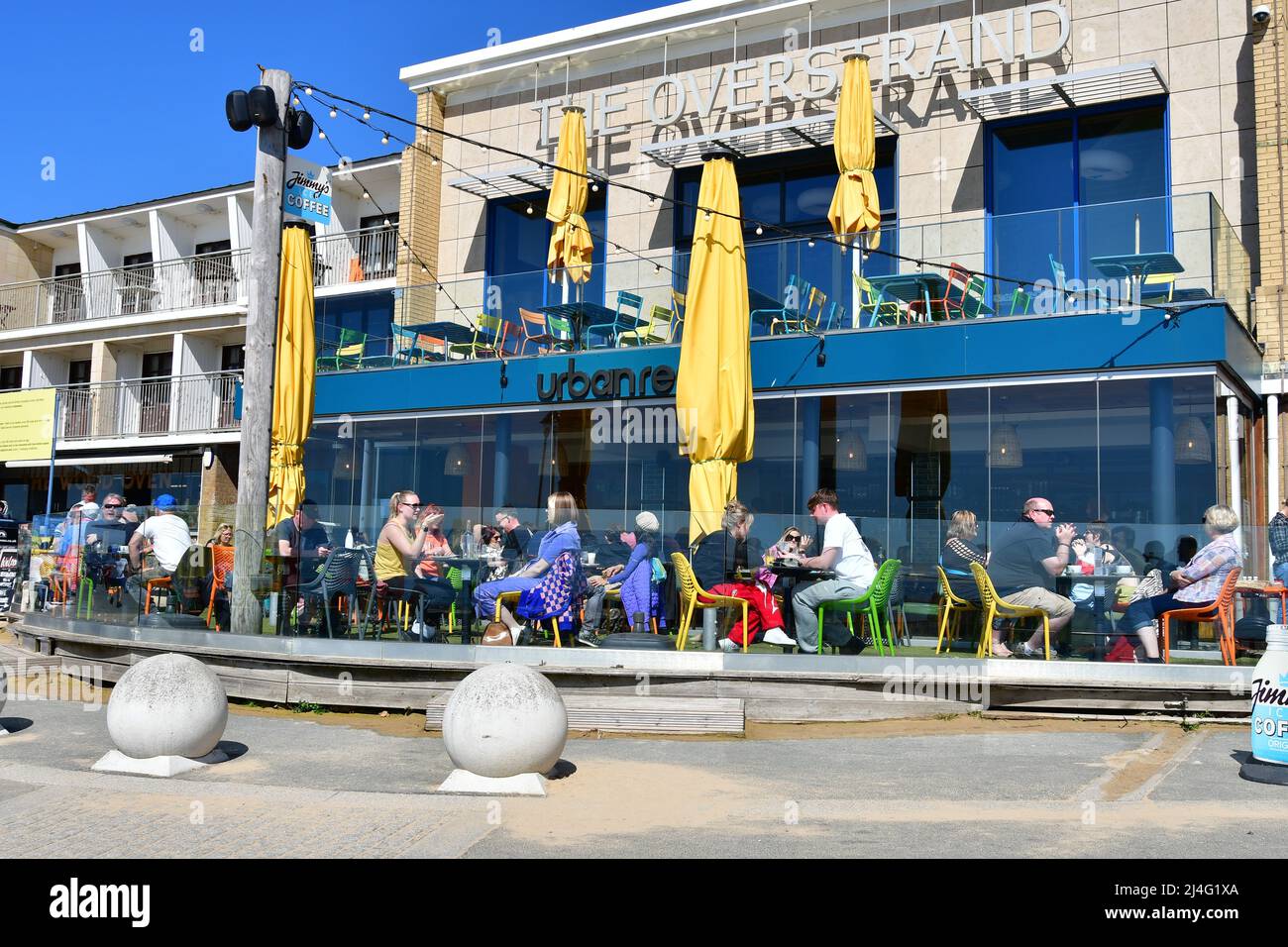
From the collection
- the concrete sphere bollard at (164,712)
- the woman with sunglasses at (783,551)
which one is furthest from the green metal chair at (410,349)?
the concrete sphere bollard at (164,712)

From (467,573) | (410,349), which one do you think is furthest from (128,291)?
(467,573)

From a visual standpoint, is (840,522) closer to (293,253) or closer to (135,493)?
(293,253)

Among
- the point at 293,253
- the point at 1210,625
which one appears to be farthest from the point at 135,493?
the point at 1210,625

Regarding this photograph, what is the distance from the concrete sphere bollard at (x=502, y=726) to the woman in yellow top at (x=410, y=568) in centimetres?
406

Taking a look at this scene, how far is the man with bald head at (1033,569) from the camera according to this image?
10.4 m

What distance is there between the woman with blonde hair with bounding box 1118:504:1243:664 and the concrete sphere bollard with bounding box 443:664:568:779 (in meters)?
5.53

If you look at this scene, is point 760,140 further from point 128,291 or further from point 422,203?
point 128,291

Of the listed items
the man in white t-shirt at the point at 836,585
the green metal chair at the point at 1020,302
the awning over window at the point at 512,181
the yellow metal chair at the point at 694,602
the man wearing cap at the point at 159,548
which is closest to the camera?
the man in white t-shirt at the point at 836,585

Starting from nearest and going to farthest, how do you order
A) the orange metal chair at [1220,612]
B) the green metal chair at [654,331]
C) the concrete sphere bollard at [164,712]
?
the concrete sphere bollard at [164,712]
the orange metal chair at [1220,612]
the green metal chair at [654,331]

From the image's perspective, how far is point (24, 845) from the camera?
18.6 feet

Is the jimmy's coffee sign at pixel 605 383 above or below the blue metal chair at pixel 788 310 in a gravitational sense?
below

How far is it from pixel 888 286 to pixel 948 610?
6.81 meters

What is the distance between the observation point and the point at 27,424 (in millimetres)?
31469

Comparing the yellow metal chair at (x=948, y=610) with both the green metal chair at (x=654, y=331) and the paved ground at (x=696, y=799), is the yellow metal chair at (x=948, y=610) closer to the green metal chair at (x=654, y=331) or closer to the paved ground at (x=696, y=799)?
the paved ground at (x=696, y=799)
